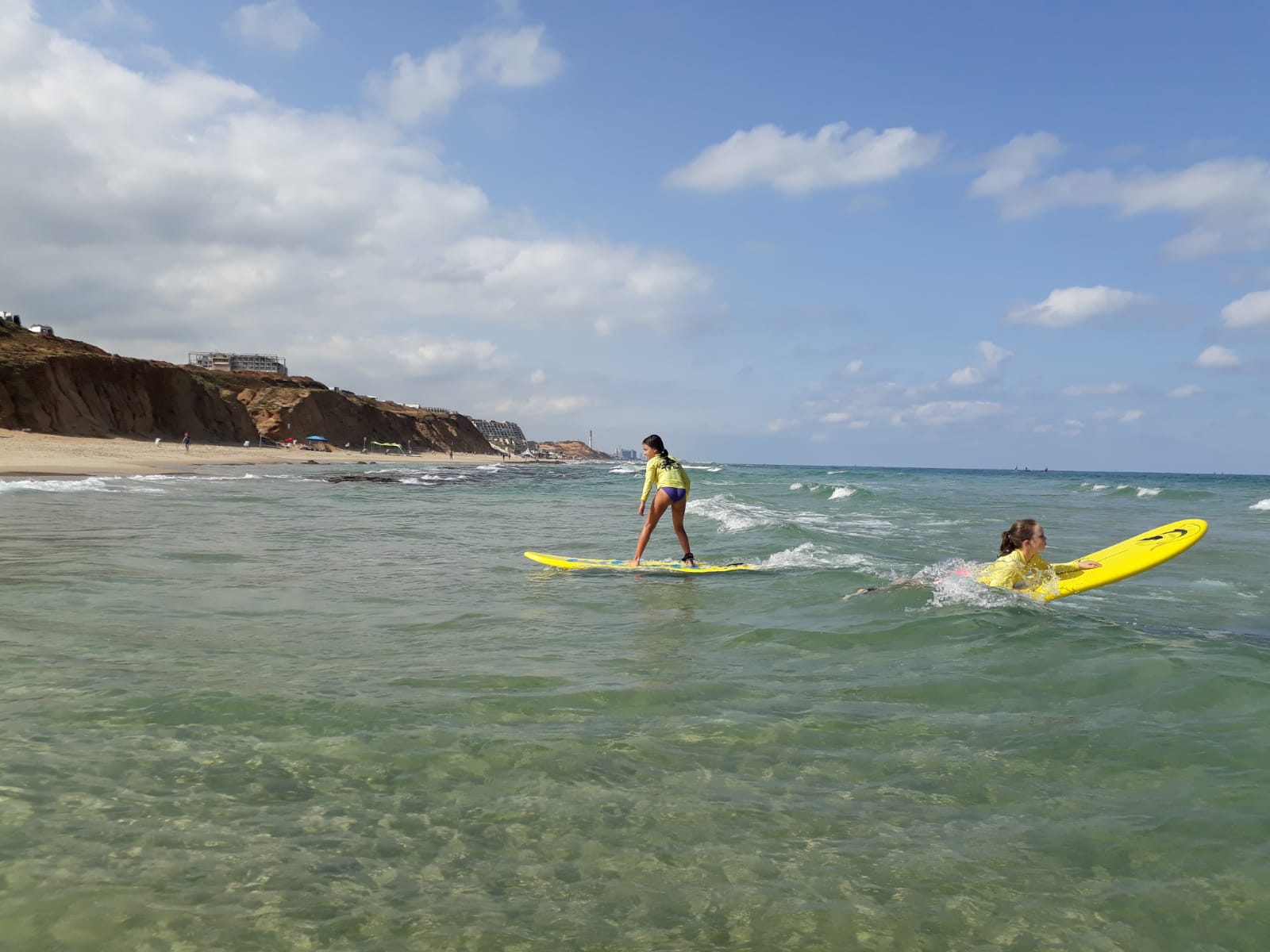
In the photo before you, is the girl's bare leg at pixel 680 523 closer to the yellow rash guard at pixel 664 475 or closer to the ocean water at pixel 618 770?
the yellow rash guard at pixel 664 475

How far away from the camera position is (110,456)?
42.2 metres

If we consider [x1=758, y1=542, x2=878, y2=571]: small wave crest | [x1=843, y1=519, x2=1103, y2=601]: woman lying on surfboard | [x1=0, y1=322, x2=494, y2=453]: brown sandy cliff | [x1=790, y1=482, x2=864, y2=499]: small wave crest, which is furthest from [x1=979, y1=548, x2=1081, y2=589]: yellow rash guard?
[x1=0, y1=322, x2=494, y2=453]: brown sandy cliff

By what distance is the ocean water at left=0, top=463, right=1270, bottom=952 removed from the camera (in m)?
2.63

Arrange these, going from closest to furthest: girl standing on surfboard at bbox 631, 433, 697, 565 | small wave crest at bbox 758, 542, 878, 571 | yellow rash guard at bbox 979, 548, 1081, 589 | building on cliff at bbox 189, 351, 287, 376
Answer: yellow rash guard at bbox 979, 548, 1081, 589 → small wave crest at bbox 758, 542, 878, 571 → girl standing on surfboard at bbox 631, 433, 697, 565 → building on cliff at bbox 189, 351, 287, 376

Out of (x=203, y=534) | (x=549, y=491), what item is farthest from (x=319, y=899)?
(x=549, y=491)

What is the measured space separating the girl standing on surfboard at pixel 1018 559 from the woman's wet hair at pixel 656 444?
4793 mm

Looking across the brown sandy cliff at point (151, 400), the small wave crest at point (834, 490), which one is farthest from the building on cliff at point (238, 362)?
the small wave crest at point (834, 490)

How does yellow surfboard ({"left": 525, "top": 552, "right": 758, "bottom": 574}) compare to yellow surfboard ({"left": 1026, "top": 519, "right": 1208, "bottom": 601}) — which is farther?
yellow surfboard ({"left": 525, "top": 552, "right": 758, "bottom": 574})

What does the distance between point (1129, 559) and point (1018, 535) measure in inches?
76.4

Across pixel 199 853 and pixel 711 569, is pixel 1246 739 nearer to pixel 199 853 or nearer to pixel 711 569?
pixel 199 853

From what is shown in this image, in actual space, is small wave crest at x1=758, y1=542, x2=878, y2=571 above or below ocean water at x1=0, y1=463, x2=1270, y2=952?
above

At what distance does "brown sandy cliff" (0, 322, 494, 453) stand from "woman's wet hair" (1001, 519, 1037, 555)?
54773 millimetres

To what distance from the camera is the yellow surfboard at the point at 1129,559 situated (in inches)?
342

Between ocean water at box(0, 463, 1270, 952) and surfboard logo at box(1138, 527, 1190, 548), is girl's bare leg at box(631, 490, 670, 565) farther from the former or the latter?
surfboard logo at box(1138, 527, 1190, 548)
